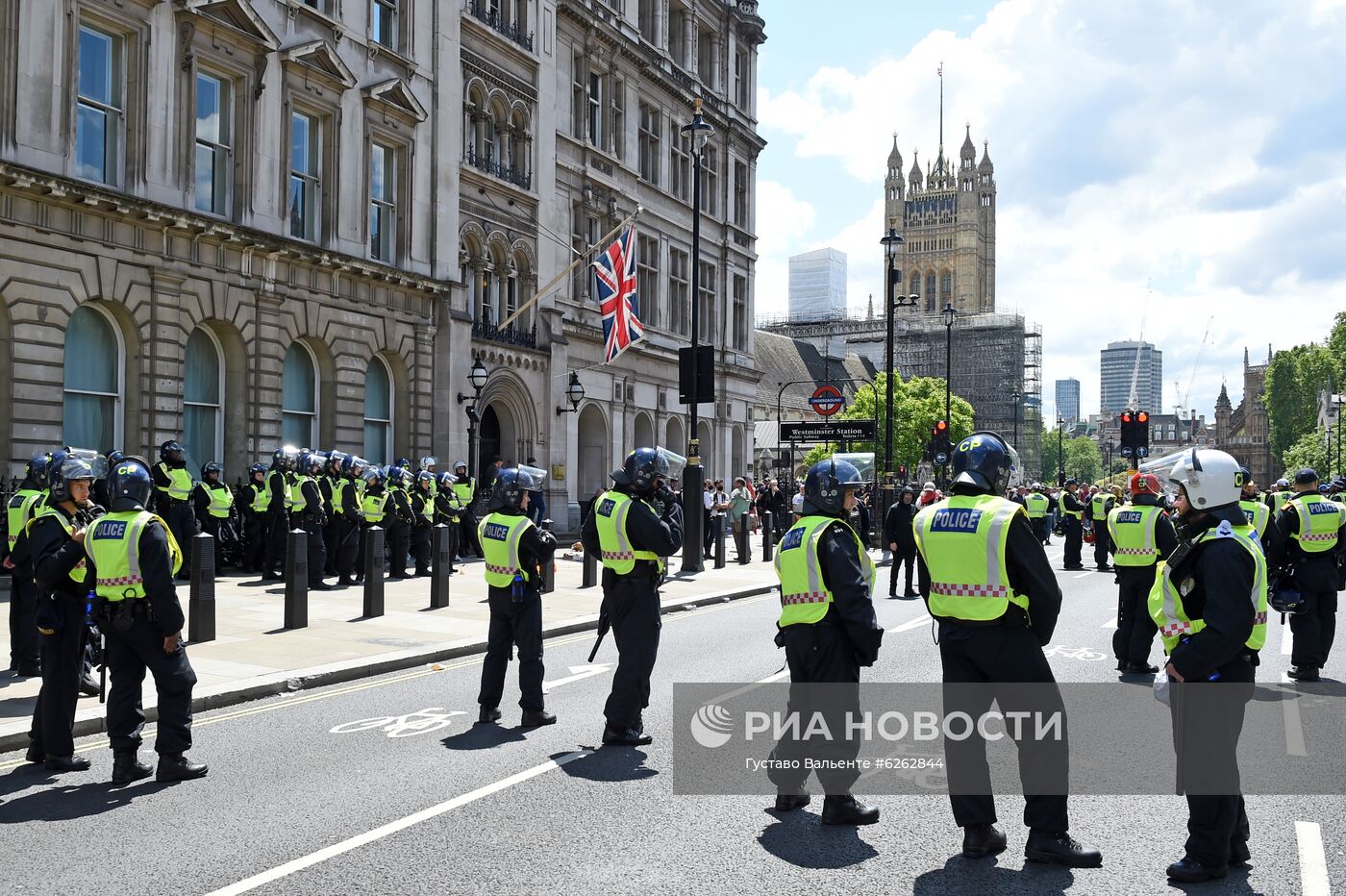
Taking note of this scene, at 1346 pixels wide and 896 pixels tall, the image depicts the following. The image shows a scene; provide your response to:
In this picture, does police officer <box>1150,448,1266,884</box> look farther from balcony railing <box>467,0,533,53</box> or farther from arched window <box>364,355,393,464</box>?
balcony railing <box>467,0,533,53</box>

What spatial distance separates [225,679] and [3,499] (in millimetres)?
8571

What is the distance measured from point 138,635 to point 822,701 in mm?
3957

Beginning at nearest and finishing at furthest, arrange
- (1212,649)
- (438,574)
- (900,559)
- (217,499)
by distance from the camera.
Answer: (1212,649) → (438,574) → (217,499) → (900,559)

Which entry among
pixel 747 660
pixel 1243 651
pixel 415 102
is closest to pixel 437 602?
pixel 747 660

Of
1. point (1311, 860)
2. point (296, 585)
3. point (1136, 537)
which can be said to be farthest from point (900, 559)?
point (1311, 860)

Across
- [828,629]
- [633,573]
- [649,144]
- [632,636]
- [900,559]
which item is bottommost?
[900,559]

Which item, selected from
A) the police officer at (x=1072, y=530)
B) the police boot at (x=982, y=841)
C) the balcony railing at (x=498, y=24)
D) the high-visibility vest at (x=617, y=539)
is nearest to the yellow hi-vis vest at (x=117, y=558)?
the high-visibility vest at (x=617, y=539)

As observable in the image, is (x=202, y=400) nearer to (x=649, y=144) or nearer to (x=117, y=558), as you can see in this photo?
(x=117, y=558)

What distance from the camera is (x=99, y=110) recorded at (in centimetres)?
1853

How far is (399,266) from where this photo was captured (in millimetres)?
25391

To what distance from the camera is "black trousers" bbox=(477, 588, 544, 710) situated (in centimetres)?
823

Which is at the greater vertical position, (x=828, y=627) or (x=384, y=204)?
(x=384, y=204)

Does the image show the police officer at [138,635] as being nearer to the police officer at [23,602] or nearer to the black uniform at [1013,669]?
the police officer at [23,602]

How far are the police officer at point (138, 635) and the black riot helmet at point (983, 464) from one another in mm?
4466
